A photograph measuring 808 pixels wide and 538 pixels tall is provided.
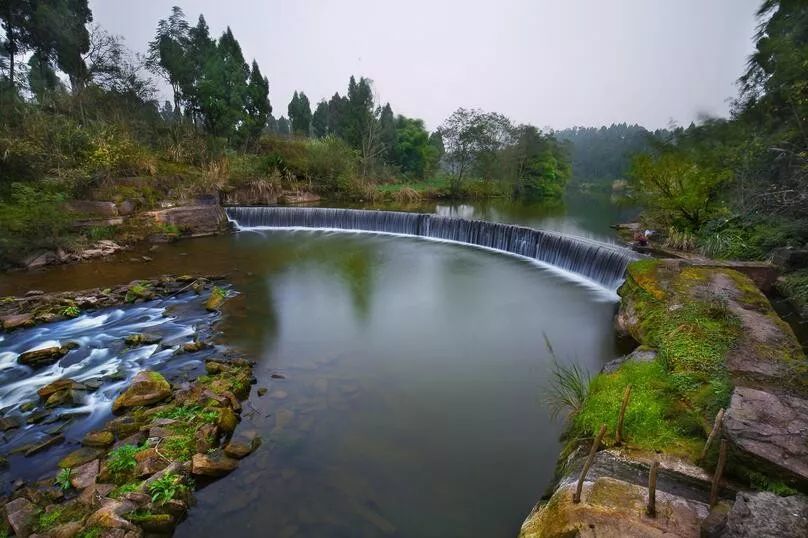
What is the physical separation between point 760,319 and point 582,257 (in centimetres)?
581

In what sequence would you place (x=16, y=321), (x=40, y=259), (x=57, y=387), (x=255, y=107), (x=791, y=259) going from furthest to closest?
(x=255, y=107) < (x=40, y=259) < (x=791, y=259) < (x=16, y=321) < (x=57, y=387)

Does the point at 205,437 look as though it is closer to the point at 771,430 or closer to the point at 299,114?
the point at 771,430

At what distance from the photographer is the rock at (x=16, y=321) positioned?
6.24 m

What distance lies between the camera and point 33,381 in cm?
496

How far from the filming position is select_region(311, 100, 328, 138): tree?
35.9 metres

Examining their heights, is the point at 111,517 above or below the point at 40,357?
above

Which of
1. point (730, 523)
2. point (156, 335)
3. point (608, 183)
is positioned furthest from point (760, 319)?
point (608, 183)

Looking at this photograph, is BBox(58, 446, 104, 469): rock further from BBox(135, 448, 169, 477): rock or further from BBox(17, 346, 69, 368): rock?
BBox(17, 346, 69, 368): rock

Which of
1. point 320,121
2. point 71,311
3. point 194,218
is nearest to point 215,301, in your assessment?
point 71,311

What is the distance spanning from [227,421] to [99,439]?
3.83 ft

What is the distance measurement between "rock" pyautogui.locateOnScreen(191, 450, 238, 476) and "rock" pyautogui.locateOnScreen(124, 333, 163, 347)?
3.18 metres

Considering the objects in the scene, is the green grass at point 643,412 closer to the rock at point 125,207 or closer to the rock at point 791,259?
the rock at point 791,259

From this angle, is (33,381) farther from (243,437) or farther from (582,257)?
(582,257)

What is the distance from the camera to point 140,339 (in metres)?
5.93
